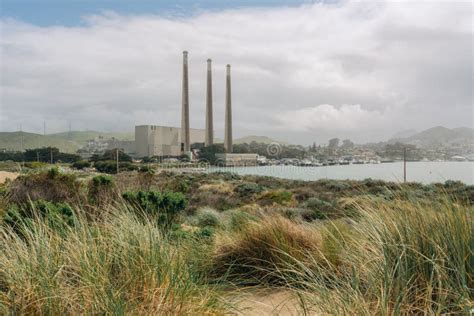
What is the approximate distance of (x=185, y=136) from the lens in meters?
70.8

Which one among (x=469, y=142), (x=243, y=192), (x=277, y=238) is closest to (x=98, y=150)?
(x=243, y=192)

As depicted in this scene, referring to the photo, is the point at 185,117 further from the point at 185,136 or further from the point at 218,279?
the point at 218,279

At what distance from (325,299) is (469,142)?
3071 centimetres

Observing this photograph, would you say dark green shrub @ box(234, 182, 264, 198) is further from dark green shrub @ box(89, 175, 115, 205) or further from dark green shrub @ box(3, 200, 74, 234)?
dark green shrub @ box(3, 200, 74, 234)

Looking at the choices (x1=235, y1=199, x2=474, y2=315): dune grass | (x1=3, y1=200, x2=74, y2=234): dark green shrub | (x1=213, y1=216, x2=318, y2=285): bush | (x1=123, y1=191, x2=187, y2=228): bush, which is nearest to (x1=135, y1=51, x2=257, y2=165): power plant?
(x1=123, y1=191, x2=187, y2=228): bush

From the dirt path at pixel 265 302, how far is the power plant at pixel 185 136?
50.5 meters

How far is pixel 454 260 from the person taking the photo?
3.29m

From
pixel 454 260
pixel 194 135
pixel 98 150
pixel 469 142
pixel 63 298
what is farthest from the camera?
pixel 194 135

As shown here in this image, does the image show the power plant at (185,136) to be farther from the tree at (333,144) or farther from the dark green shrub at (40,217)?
the dark green shrub at (40,217)

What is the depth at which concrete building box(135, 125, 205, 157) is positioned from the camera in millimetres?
63844

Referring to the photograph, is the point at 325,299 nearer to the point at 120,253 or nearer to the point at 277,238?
the point at 120,253

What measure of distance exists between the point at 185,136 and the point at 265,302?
221 ft

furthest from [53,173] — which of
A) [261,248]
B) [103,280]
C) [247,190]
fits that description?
[247,190]

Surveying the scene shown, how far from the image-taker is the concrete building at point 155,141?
63.8 m
